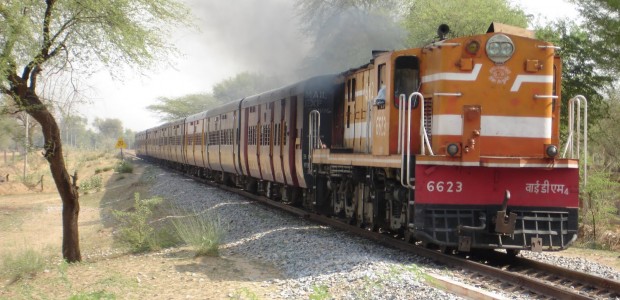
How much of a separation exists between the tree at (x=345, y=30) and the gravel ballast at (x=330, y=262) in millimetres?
18577

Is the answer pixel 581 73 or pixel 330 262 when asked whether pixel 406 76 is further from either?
pixel 581 73

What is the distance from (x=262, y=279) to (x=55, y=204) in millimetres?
23598

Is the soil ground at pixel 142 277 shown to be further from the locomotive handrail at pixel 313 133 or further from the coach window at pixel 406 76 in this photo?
the locomotive handrail at pixel 313 133

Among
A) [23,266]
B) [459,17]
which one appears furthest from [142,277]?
[459,17]

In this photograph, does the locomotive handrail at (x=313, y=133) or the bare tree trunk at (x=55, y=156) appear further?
the locomotive handrail at (x=313, y=133)

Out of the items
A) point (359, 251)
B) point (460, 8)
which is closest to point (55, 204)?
point (460, 8)

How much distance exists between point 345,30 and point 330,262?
88.4ft

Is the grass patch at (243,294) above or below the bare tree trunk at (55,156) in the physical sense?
below

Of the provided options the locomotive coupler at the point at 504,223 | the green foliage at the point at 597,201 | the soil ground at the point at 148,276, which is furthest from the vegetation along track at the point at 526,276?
the green foliage at the point at 597,201

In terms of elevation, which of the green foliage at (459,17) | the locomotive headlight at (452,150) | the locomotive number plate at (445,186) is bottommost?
the locomotive number plate at (445,186)

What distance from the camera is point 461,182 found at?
28.3ft

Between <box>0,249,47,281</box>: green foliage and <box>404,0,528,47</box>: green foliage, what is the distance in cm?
1805

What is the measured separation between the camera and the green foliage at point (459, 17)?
86.1 feet

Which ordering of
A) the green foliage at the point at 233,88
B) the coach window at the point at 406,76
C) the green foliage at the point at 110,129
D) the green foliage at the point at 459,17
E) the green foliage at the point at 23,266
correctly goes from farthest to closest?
the green foliage at the point at 110,129, the green foliage at the point at 233,88, the green foliage at the point at 459,17, the green foliage at the point at 23,266, the coach window at the point at 406,76
